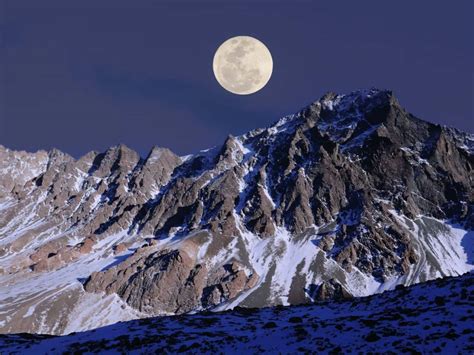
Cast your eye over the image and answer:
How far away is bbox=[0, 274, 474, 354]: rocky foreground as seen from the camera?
29.5 metres

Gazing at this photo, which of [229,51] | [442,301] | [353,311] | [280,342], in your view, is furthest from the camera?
[229,51]

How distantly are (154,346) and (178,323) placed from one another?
7.33m

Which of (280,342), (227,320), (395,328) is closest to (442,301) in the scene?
(395,328)

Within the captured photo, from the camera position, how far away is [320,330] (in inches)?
1308

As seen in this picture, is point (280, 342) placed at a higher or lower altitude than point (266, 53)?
lower

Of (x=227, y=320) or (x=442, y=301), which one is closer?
(x=442, y=301)

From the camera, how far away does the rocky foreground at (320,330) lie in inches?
1163

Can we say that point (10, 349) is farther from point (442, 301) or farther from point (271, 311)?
point (442, 301)

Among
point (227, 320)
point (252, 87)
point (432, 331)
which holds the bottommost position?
point (432, 331)

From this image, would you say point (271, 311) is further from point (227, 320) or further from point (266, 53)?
point (266, 53)

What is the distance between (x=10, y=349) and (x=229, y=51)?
104 metres

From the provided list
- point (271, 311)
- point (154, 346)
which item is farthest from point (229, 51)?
point (154, 346)

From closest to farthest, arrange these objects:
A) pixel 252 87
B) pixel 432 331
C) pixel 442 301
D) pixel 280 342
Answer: pixel 432 331 < pixel 280 342 < pixel 442 301 < pixel 252 87

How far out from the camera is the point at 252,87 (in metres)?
141
